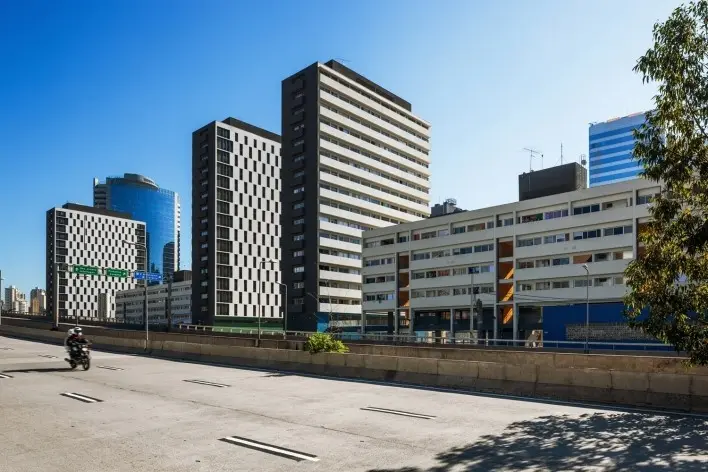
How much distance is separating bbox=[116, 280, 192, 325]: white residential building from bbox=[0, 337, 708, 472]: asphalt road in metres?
143

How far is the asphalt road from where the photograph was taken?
350 inches

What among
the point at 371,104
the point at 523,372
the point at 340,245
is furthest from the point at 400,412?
the point at 371,104

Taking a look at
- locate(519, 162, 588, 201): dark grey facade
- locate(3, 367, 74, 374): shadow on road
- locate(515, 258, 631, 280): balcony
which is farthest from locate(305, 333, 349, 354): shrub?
locate(519, 162, 588, 201): dark grey facade

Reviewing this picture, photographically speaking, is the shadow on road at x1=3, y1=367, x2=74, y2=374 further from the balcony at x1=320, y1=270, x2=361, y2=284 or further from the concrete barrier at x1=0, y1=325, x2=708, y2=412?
the balcony at x1=320, y1=270, x2=361, y2=284

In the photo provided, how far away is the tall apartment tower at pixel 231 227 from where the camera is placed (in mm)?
118000

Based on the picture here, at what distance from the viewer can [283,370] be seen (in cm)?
2536

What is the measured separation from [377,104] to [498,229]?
48.1 metres

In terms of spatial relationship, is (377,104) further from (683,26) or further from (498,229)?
(683,26)

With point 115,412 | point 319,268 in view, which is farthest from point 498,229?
point 115,412

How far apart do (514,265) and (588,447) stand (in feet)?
215

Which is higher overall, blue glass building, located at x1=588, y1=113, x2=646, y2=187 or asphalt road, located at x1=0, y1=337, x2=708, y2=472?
blue glass building, located at x1=588, y1=113, x2=646, y2=187

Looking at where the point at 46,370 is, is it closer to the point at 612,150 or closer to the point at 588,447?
the point at 588,447

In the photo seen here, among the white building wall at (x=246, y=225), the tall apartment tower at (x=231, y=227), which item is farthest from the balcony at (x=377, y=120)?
the white building wall at (x=246, y=225)

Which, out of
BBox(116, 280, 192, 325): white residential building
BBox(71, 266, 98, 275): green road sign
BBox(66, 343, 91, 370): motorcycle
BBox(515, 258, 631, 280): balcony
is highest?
BBox(71, 266, 98, 275): green road sign
